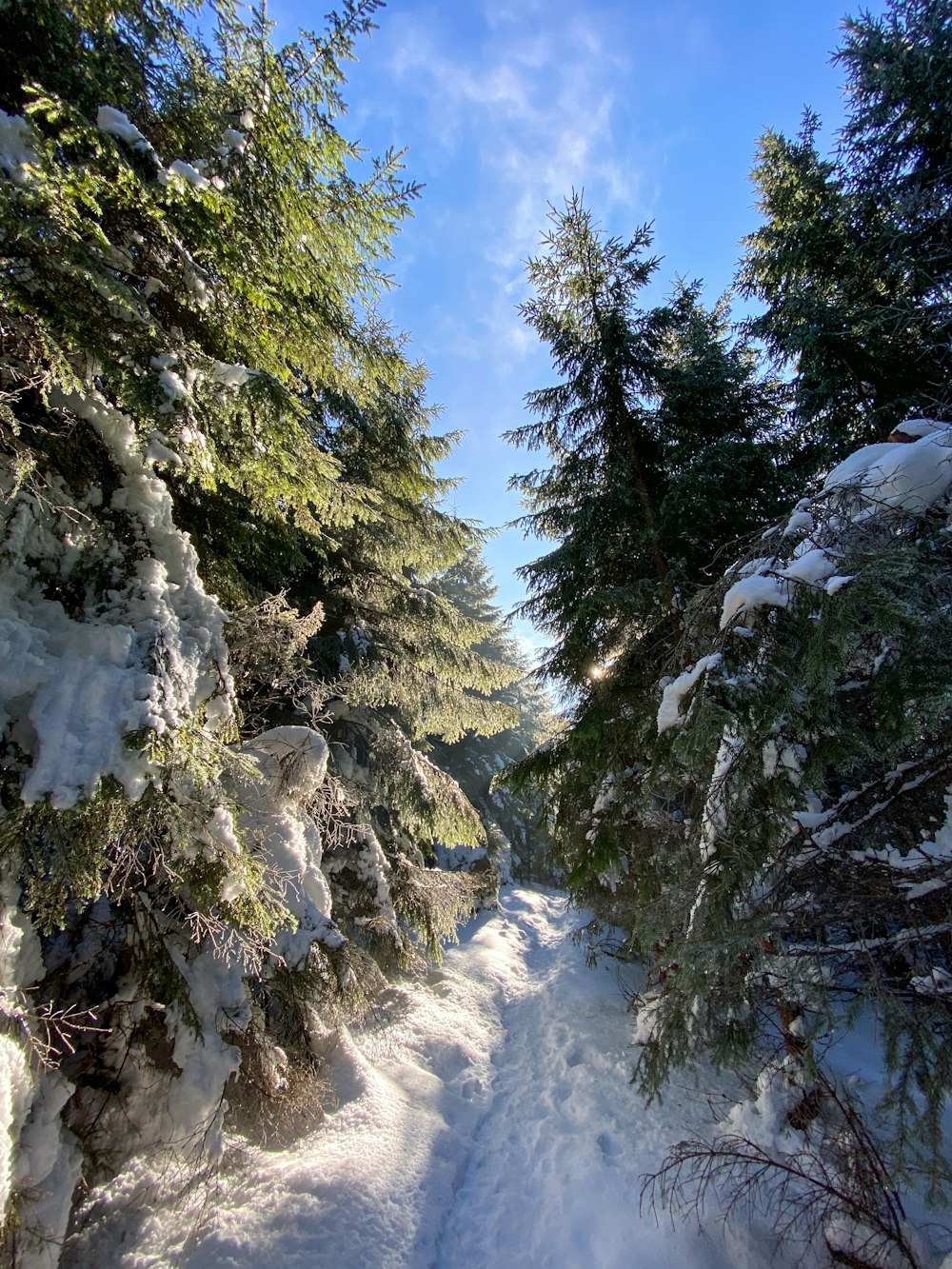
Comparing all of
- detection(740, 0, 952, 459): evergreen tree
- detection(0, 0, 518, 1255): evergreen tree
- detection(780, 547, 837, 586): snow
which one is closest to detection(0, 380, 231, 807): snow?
detection(0, 0, 518, 1255): evergreen tree

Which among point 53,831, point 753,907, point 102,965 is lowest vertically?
point 102,965

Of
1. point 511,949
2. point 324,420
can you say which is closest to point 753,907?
point 324,420

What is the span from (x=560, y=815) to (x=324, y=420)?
671 centimetres

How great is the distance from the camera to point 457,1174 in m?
4.54

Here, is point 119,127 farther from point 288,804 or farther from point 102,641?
point 288,804

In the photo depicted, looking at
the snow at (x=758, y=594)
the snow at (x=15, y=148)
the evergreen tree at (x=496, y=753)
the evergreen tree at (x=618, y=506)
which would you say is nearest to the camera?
the snow at (x=15, y=148)

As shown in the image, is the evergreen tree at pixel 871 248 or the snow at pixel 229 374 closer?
the snow at pixel 229 374

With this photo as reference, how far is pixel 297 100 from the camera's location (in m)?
3.15

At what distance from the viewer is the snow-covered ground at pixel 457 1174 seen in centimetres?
323

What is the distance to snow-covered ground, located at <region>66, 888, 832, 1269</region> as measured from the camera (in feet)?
10.6

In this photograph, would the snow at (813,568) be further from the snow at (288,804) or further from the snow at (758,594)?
the snow at (288,804)

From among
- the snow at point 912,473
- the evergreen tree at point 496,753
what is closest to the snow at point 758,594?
the snow at point 912,473

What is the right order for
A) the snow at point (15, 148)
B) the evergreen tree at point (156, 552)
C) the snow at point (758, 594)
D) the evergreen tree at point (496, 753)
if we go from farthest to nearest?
the evergreen tree at point (496, 753), the snow at point (758, 594), the evergreen tree at point (156, 552), the snow at point (15, 148)

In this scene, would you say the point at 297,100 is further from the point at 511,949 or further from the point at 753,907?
the point at 511,949
